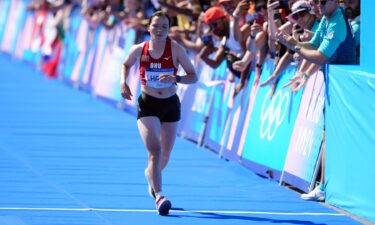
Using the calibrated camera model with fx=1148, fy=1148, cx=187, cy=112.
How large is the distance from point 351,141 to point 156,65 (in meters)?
2.17

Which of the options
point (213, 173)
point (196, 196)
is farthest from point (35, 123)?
point (196, 196)

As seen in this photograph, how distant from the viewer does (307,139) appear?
1319 cm

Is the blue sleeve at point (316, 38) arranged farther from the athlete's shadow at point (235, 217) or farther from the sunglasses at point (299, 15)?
the athlete's shadow at point (235, 217)

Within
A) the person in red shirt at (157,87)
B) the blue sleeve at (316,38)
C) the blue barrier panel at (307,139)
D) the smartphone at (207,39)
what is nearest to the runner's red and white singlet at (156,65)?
the person in red shirt at (157,87)

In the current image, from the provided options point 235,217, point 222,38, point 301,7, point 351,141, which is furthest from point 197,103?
point 235,217

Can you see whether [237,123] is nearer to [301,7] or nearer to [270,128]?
[270,128]

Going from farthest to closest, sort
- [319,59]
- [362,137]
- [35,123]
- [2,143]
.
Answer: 1. [35,123]
2. [2,143]
3. [319,59]
4. [362,137]

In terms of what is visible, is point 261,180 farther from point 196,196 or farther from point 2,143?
point 2,143

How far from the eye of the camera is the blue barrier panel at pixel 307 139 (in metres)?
13.0

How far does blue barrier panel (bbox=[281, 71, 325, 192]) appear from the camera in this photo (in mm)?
12984

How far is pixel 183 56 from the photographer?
1209 centimetres

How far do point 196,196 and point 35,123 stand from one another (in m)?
7.18

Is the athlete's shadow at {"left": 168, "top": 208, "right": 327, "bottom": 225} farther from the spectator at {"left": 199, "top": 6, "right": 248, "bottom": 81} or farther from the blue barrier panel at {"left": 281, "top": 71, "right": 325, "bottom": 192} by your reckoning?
the spectator at {"left": 199, "top": 6, "right": 248, "bottom": 81}

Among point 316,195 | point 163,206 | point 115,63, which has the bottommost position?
point 163,206
